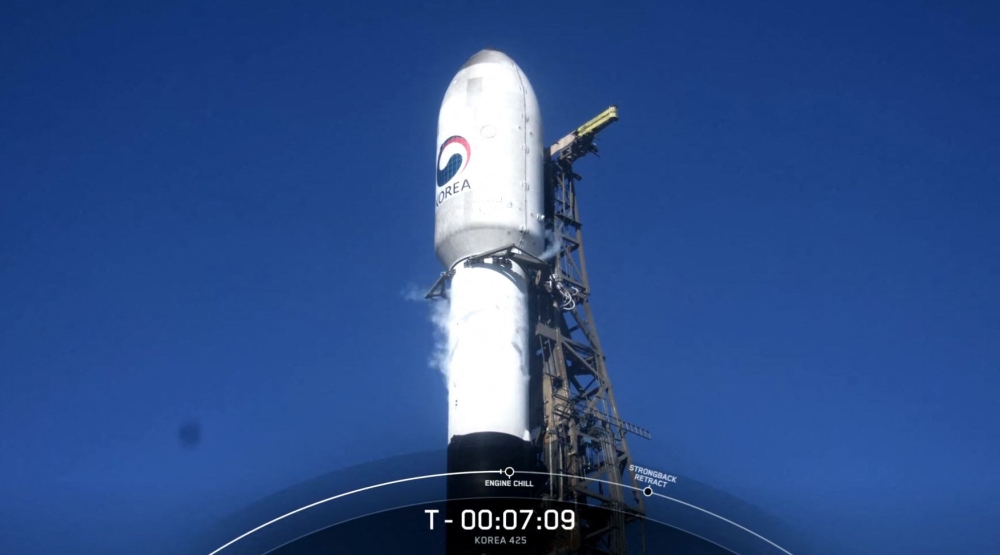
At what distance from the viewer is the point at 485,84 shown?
65.3 metres

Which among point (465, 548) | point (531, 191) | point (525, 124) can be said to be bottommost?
point (465, 548)

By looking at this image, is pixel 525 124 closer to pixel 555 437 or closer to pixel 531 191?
pixel 531 191

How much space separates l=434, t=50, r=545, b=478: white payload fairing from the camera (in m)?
56.6

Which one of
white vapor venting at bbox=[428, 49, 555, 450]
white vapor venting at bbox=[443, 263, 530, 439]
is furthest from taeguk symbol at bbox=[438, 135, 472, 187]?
Answer: white vapor venting at bbox=[443, 263, 530, 439]

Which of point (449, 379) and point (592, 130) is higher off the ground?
point (592, 130)

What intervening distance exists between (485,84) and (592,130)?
776 cm

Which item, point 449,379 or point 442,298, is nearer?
point 449,379

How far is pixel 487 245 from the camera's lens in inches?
2409

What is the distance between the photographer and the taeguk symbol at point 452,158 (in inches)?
2475

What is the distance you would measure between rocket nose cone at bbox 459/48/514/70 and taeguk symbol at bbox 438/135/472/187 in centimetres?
576

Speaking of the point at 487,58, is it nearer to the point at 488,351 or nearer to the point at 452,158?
the point at 452,158

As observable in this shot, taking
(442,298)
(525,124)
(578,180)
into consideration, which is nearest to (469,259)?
(442,298)

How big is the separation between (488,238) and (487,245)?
38cm

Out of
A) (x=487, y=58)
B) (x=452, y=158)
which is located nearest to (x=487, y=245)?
(x=452, y=158)
